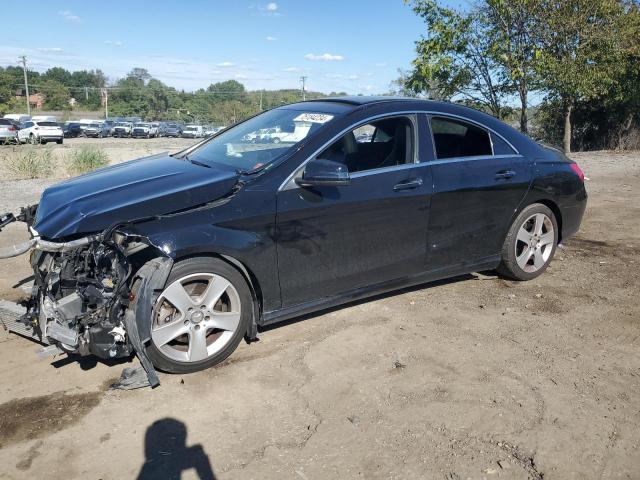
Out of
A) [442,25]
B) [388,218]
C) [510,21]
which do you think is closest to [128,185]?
[388,218]

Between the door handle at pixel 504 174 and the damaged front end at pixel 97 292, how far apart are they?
120 inches

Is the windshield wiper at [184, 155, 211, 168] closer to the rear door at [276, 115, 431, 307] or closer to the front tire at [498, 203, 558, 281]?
the rear door at [276, 115, 431, 307]

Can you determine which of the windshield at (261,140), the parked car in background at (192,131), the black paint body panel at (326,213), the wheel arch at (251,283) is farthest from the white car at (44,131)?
the wheel arch at (251,283)

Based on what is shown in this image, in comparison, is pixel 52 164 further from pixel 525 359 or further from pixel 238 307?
pixel 525 359

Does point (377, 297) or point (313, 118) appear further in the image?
point (377, 297)

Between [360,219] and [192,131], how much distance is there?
57.4m

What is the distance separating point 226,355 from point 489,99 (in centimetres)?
1463

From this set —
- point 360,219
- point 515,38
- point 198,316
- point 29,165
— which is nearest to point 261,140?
point 360,219

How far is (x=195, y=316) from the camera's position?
3.51 metres

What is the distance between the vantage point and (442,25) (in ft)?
46.7

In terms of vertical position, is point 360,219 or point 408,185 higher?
point 408,185

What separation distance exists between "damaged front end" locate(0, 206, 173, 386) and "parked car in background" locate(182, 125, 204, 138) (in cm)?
5659

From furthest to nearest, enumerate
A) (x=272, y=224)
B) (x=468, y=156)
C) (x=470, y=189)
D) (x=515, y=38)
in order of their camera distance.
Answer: (x=515, y=38) < (x=468, y=156) < (x=470, y=189) < (x=272, y=224)

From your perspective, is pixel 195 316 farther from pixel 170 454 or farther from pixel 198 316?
pixel 170 454
